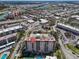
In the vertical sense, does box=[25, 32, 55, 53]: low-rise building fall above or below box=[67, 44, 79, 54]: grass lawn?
above

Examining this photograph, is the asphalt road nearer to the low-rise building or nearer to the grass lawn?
the grass lawn

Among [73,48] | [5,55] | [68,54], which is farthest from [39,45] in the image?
[73,48]

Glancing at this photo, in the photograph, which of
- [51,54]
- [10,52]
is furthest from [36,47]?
[10,52]

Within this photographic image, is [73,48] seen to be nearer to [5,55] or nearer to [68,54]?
[68,54]

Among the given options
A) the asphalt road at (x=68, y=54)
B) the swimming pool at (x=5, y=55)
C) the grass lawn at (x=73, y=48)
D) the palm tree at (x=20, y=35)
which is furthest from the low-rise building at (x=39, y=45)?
the palm tree at (x=20, y=35)

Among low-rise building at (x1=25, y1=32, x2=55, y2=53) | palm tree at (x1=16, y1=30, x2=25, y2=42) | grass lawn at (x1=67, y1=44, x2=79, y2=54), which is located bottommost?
grass lawn at (x1=67, y1=44, x2=79, y2=54)

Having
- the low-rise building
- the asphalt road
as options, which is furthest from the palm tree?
the asphalt road

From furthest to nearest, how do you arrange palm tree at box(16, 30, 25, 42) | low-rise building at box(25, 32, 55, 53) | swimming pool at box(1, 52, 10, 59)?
palm tree at box(16, 30, 25, 42) → low-rise building at box(25, 32, 55, 53) → swimming pool at box(1, 52, 10, 59)

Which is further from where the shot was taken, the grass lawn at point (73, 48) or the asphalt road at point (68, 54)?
the grass lawn at point (73, 48)

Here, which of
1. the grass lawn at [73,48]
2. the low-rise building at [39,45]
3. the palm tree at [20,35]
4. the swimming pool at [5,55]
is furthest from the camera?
the palm tree at [20,35]

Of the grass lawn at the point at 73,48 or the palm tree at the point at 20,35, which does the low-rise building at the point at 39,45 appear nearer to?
the grass lawn at the point at 73,48

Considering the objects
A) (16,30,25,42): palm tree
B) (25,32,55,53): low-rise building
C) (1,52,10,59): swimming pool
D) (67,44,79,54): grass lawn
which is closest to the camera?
(1,52,10,59): swimming pool
